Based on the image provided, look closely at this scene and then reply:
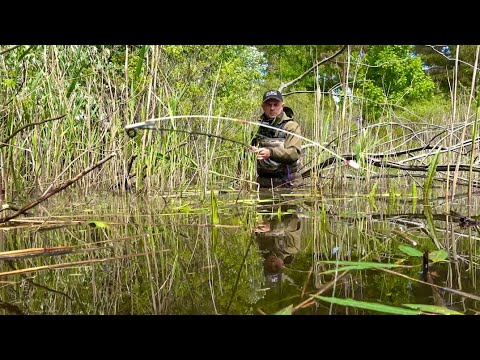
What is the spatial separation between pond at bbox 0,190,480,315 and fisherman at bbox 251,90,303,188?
8.03 feet

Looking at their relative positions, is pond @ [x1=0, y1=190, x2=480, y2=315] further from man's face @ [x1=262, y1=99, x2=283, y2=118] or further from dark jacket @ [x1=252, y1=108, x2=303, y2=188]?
man's face @ [x1=262, y1=99, x2=283, y2=118]

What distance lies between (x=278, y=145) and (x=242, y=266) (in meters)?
3.61

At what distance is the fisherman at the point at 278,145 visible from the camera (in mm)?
4578

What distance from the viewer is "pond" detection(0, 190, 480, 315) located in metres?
0.85

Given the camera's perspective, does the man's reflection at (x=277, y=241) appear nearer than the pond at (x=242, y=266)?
No

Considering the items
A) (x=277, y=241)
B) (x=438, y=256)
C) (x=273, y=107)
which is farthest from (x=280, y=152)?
(x=438, y=256)

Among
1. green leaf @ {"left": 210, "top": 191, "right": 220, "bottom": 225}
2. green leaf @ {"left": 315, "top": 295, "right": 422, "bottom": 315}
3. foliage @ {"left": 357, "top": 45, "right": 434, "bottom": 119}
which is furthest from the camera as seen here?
foliage @ {"left": 357, "top": 45, "right": 434, "bottom": 119}

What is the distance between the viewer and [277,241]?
1.56 m

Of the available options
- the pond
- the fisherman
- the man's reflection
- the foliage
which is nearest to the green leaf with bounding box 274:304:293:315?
the pond

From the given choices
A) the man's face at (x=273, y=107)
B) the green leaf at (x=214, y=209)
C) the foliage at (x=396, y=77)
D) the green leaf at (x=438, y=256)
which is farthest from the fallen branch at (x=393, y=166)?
the foliage at (x=396, y=77)

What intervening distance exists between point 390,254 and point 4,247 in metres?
1.27

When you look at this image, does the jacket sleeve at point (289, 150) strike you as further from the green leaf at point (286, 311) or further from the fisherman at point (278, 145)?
the green leaf at point (286, 311)
